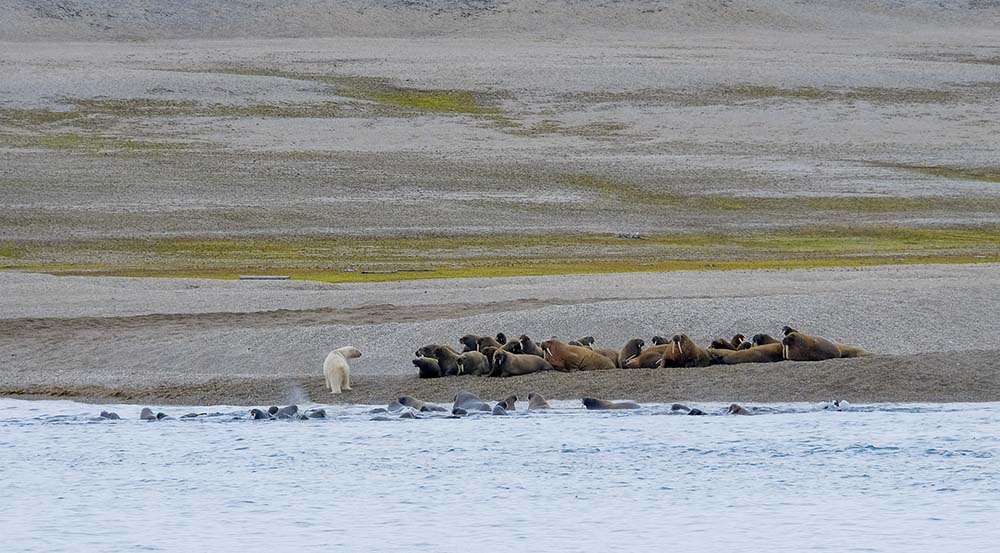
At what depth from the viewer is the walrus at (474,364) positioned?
70.5ft

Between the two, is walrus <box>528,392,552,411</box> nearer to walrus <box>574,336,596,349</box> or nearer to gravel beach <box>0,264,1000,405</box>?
gravel beach <box>0,264,1000,405</box>

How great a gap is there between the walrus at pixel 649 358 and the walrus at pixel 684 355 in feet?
0.25

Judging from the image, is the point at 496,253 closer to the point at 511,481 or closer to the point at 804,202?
the point at 804,202

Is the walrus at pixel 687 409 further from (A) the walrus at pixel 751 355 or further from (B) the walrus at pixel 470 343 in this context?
(B) the walrus at pixel 470 343

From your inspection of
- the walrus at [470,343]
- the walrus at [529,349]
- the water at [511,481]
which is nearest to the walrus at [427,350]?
the walrus at [470,343]

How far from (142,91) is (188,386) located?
6300cm

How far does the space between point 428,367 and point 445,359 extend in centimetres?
28

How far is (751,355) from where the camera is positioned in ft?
71.2

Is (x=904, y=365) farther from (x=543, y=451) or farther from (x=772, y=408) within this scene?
(x=543, y=451)

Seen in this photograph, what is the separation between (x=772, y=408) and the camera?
1944 centimetres

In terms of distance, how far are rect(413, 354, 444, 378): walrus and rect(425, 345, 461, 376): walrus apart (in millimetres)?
63

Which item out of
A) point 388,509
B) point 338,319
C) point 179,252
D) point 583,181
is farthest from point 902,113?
point 388,509

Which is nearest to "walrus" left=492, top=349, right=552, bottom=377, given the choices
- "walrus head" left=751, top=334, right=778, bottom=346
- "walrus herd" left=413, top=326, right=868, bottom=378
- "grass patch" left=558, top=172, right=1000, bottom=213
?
"walrus herd" left=413, top=326, right=868, bottom=378

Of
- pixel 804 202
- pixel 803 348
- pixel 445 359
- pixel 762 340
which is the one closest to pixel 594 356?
pixel 445 359
